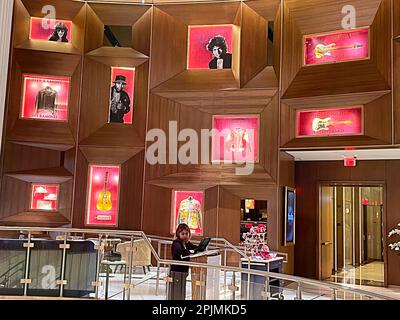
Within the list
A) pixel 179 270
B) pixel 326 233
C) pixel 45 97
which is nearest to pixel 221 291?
pixel 179 270

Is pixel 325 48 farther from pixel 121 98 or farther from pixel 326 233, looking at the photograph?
pixel 121 98

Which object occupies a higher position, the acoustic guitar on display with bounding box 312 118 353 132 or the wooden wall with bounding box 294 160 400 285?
the acoustic guitar on display with bounding box 312 118 353 132

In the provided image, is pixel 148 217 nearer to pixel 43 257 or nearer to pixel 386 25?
pixel 43 257

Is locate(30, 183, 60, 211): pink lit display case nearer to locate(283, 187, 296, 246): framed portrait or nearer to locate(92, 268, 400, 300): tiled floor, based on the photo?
locate(92, 268, 400, 300): tiled floor

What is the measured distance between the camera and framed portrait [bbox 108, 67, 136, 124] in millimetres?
9898

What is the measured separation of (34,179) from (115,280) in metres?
4.77

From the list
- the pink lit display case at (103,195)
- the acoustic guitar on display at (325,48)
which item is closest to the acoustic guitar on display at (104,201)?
the pink lit display case at (103,195)

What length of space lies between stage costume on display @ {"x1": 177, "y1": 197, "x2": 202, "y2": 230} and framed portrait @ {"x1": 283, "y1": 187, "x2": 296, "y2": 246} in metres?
1.79

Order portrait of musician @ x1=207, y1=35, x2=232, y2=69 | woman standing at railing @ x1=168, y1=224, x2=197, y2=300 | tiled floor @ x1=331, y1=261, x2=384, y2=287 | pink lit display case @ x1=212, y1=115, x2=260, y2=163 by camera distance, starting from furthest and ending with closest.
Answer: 1. tiled floor @ x1=331, y1=261, x2=384, y2=287
2. portrait of musician @ x1=207, y1=35, x2=232, y2=69
3. pink lit display case @ x1=212, y1=115, x2=260, y2=163
4. woman standing at railing @ x1=168, y1=224, x2=197, y2=300

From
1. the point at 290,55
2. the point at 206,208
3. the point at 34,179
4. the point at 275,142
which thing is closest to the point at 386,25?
the point at 290,55

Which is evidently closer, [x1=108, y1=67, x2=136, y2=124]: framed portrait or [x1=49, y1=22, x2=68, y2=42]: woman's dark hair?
[x1=108, y1=67, x2=136, y2=124]: framed portrait

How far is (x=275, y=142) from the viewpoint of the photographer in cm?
886

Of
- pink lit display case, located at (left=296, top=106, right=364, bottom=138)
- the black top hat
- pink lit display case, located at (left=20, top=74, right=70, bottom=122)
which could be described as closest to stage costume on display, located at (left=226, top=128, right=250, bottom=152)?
pink lit display case, located at (left=296, top=106, right=364, bottom=138)

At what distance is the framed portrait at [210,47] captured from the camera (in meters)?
9.62
